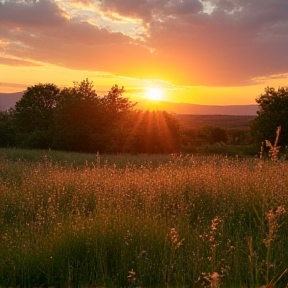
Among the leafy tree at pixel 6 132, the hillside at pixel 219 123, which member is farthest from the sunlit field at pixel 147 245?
the hillside at pixel 219 123

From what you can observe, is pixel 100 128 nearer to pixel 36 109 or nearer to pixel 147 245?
pixel 36 109

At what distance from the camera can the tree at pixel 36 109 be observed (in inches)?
1559

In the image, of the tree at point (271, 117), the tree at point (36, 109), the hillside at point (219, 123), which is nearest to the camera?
the tree at point (271, 117)

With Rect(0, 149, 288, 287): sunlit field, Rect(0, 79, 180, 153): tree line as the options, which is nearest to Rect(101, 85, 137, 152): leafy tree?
Rect(0, 79, 180, 153): tree line

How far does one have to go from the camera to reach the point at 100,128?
115 feet

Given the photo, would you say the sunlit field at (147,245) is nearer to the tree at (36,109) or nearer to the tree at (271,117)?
the tree at (271,117)

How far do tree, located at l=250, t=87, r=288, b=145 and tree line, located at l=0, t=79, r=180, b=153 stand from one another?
24.0 feet

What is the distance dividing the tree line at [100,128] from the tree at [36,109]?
14.6 inches

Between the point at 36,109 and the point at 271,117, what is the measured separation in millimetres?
22566

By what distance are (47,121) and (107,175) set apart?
31.3m

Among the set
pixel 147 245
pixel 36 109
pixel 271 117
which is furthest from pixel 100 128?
pixel 147 245

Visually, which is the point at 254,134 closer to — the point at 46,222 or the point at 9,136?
the point at 9,136

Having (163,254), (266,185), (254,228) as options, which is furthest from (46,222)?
(266,185)

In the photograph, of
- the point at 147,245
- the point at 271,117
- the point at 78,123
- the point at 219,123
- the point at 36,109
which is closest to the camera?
the point at 147,245
